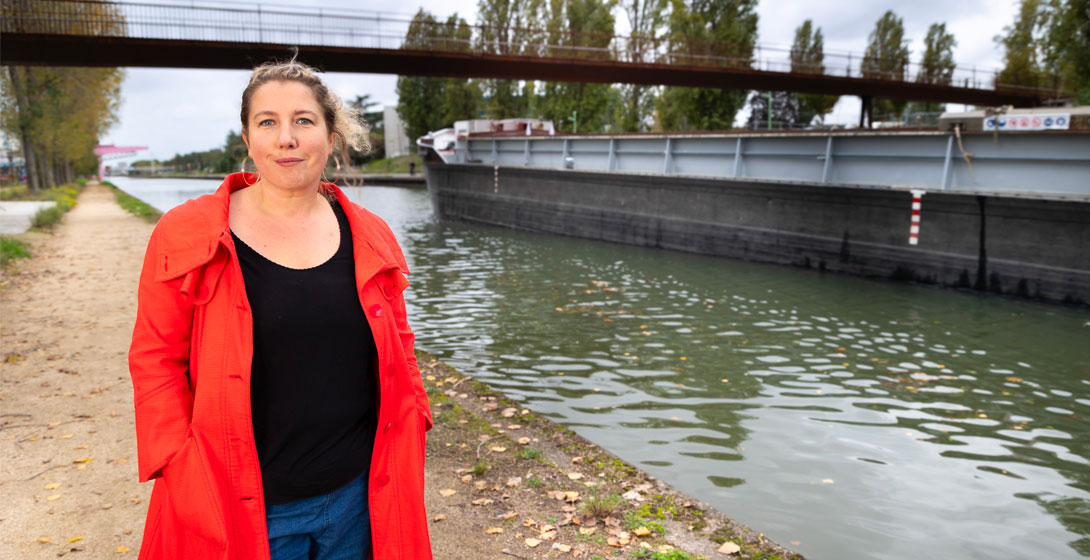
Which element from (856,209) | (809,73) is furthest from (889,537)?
(809,73)

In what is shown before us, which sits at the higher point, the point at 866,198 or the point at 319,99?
the point at 319,99

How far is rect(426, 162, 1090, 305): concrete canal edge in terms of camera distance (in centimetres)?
1351

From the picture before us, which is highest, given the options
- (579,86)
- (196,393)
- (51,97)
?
(579,86)

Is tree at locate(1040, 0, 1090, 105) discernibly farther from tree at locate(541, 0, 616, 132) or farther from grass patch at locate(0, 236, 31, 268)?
grass patch at locate(0, 236, 31, 268)

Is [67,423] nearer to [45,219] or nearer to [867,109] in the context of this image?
[45,219]

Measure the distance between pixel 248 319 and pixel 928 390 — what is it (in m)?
8.00

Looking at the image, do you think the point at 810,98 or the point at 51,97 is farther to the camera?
the point at 810,98

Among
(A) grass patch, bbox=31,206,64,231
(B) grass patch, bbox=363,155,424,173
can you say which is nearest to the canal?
(A) grass patch, bbox=31,206,64,231

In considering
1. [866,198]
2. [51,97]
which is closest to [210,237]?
[866,198]

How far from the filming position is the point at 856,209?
16.9 meters

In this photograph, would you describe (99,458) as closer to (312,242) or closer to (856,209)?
(312,242)

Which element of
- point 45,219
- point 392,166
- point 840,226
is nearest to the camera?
point 840,226

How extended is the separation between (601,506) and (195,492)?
291 centimetres

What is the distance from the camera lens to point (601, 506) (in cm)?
441
